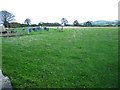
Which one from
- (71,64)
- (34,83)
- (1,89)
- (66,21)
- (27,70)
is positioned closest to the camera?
(1,89)

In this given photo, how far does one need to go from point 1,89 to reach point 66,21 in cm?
6270

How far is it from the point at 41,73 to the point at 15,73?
1.12 m

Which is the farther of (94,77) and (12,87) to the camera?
(94,77)

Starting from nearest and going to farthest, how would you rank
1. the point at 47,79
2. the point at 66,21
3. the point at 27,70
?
the point at 47,79 → the point at 27,70 → the point at 66,21

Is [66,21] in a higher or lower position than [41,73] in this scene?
higher

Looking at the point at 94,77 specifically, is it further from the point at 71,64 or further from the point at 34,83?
the point at 34,83

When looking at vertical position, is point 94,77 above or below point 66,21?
below

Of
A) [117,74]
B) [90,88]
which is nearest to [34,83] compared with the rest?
[90,88]

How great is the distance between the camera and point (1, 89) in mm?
3885

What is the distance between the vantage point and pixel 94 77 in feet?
15.7

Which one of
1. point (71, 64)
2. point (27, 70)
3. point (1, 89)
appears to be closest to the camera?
point (1, 89)

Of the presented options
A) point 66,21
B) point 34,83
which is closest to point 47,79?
point 34,83

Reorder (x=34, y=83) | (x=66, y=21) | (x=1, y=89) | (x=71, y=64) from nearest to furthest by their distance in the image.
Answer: (x=1, y=89) < (x=34, y=83) < (x=71, y=64) < (x=66, y=21)

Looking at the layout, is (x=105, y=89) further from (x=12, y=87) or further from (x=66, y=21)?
(x=66, y=21)
